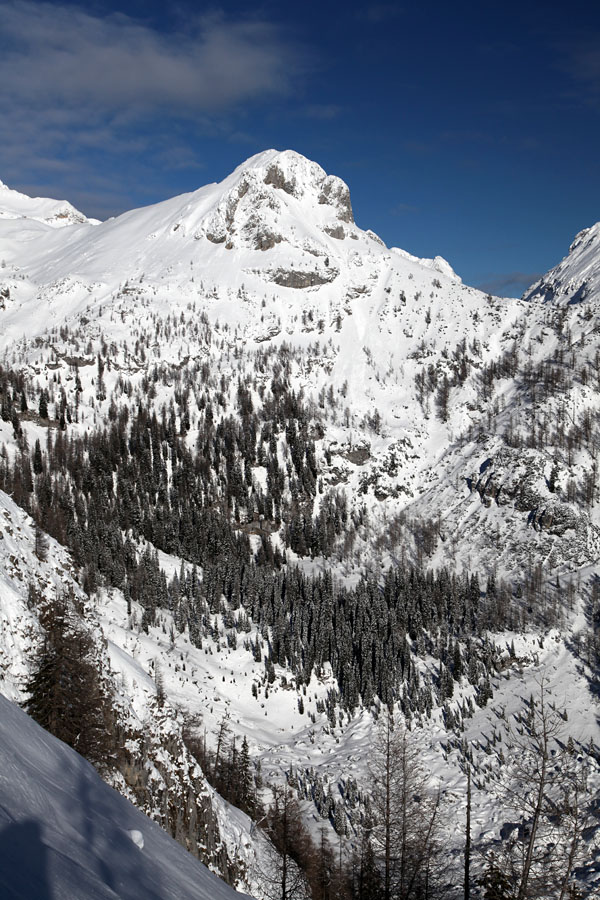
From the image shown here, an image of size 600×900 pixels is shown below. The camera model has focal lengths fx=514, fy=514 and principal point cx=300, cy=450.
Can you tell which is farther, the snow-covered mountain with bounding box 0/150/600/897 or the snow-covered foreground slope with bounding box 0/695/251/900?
the snow-covered mountain with bounding box 0/150/600/897

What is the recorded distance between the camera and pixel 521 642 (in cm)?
10088

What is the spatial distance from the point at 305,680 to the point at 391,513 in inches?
3153

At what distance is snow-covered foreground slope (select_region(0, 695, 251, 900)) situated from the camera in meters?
3.50

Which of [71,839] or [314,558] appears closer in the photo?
[71,839]

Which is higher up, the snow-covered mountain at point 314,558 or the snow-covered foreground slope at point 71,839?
the snow-covered foreground slope at point 71,839

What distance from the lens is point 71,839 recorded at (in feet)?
14.4

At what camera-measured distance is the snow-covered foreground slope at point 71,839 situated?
3504 millimetres

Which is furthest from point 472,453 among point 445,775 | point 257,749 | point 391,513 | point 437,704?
point 257,749

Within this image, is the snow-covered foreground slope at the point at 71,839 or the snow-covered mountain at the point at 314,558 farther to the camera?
the snow-covered mountain at the point at 314,558

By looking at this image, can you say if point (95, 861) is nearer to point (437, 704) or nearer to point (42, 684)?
point (42, 684)

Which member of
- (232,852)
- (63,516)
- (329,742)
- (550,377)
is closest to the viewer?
(232,852)

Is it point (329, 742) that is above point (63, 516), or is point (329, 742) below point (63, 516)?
below

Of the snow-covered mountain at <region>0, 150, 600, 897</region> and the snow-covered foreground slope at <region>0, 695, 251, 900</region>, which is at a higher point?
the snow-covered foreground slope at <region>0, 695, 251, 900</region>

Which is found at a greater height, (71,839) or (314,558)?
(71,839)
